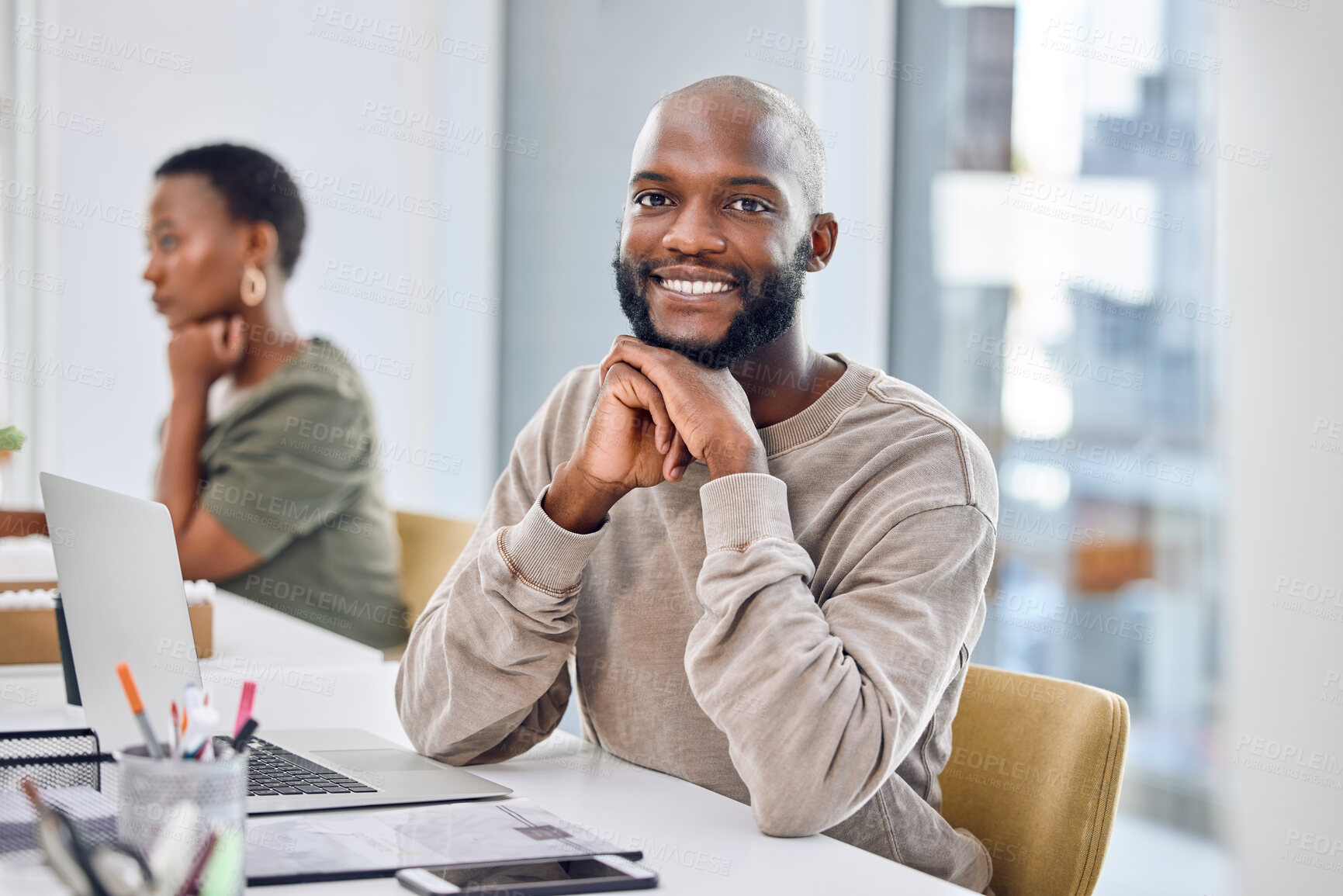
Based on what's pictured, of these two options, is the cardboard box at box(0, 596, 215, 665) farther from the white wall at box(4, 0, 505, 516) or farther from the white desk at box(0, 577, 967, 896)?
the white wall at box(4, 0, 505, 516)

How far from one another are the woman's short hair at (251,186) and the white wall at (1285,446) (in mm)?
2363

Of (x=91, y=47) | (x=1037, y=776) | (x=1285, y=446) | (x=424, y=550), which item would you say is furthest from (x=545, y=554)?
(x=91, y=47)

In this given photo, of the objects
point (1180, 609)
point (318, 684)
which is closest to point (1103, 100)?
point (1180, 609)

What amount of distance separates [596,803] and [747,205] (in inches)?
24.6

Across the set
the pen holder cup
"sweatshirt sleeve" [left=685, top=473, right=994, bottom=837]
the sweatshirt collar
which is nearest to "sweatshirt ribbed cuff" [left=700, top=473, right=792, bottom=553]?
"sweatshirt sleeve" [left=685, top=473, right=994, bottom=837]

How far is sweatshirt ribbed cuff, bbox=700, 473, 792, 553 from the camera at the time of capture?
119 cm

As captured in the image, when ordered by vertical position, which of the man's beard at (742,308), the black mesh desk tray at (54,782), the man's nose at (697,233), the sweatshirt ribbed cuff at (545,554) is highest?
the man's nose at (697,233)

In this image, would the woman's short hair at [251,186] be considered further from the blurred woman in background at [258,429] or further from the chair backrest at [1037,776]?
the chair backrest at [1037,776]

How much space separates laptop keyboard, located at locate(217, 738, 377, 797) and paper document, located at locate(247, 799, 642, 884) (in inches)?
2.8

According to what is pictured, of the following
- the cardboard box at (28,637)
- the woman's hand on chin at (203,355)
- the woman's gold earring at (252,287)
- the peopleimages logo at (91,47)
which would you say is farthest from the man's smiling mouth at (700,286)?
the peopleimages logo at (91,47)

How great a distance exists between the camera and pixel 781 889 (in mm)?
958

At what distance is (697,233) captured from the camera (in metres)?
1.33

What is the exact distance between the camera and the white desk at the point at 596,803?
0.96 metres

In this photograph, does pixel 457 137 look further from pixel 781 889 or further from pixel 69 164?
pixel 781 889
